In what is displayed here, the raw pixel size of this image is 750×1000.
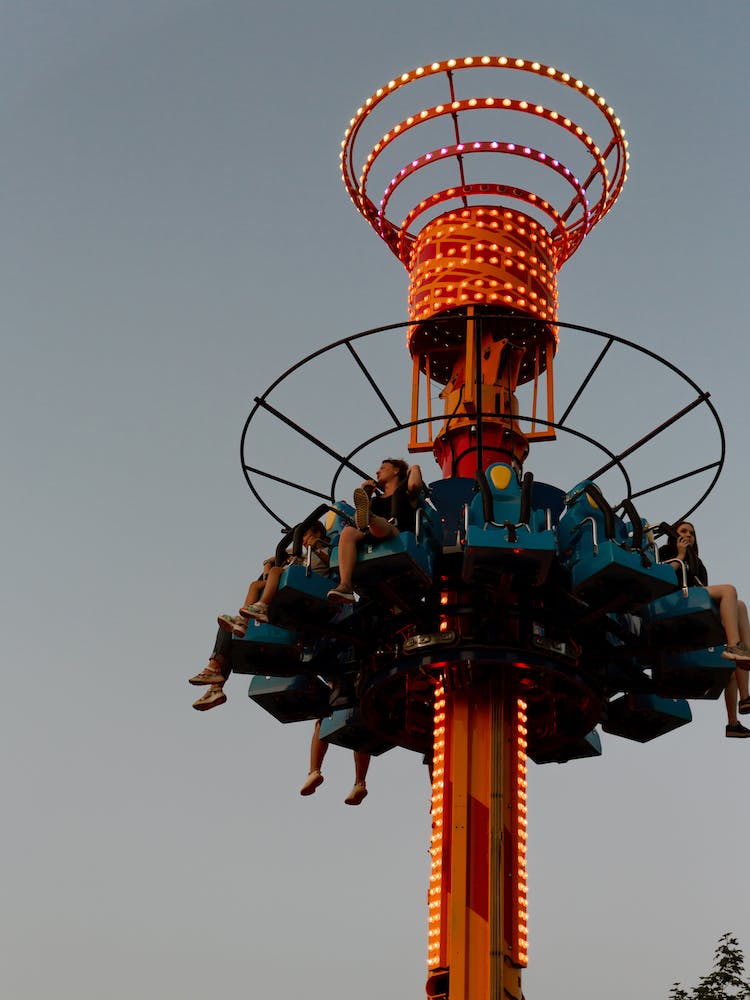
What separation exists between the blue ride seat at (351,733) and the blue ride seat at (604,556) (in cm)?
575

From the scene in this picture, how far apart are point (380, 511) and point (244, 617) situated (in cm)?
292

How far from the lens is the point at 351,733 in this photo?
100 feet

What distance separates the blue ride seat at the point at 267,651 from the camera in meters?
28.6

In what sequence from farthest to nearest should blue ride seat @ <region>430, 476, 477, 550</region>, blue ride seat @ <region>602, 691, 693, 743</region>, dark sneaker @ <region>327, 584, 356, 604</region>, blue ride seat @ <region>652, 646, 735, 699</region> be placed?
blue ride seat @ <region>602, 691, 693, 743</region>
blue ride seat @ <region>652, 646, 735, 699</region>
blue ride seat @ <region>430, 476, 477, 550</region>
dark sneaker @ <region>327, 584, 356, 604</region>

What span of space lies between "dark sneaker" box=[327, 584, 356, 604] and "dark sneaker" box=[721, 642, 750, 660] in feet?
20.5

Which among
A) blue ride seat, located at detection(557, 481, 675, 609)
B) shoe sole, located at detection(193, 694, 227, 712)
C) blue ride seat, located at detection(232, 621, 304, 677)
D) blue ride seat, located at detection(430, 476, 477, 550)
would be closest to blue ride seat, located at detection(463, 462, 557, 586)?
blue ride seat, located at detection(557, 481, 675, 609)

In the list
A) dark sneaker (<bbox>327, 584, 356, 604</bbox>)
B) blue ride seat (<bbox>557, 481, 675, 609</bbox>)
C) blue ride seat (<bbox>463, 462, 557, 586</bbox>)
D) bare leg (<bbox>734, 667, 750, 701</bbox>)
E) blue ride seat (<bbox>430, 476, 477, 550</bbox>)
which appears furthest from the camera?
bare leg (<bbox>734, 667, 750, 701</bbox>)

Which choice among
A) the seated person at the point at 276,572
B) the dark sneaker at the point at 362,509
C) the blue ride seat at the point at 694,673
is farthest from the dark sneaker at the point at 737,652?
the seated person at the point at 276,572

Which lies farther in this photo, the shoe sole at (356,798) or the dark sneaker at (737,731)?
the shoe sole at (356,798)


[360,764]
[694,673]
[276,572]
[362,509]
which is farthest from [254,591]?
[694,673]

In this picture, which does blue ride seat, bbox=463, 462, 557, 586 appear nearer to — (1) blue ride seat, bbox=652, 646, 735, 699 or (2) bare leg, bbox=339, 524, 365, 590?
(2) bare leg, bbox=339, 524, 365, 590

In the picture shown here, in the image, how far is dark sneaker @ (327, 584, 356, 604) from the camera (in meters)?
25.0

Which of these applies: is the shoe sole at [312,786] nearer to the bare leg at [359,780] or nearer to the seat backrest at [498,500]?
the bare leg at [359,780]

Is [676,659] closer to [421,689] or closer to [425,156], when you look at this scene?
[421,689]
